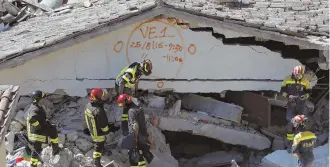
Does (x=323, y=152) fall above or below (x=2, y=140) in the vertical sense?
below

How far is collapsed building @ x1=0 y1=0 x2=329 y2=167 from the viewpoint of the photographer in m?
11.9

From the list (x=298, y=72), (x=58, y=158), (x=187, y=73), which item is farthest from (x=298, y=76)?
(x=58, y=158)

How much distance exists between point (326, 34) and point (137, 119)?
3817 millimetres

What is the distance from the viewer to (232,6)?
12.7 metres

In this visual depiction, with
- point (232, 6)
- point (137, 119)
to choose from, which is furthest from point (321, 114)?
point (137, 119)

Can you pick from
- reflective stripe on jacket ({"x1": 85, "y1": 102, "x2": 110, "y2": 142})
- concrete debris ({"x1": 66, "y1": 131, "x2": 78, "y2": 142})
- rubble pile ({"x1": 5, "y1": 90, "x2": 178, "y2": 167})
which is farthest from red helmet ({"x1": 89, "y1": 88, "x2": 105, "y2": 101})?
concrete debris ({"x1": 66, "y1": 131, "x2": 78, "y2": 142})

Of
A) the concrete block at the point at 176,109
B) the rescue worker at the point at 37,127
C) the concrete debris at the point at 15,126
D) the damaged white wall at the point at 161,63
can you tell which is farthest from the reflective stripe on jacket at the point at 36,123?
the concrete block at the point at 176,109

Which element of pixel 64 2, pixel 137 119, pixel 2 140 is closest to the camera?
pixel 2 140

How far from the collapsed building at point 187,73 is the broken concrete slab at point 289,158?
0.04 meters

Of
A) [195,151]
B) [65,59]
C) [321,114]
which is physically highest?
[65,59]

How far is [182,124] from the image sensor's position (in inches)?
496

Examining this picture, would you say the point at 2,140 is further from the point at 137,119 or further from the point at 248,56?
the point at 248,56

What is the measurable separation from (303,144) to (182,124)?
291 cm

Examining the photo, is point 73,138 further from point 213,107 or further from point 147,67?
point 213,107
